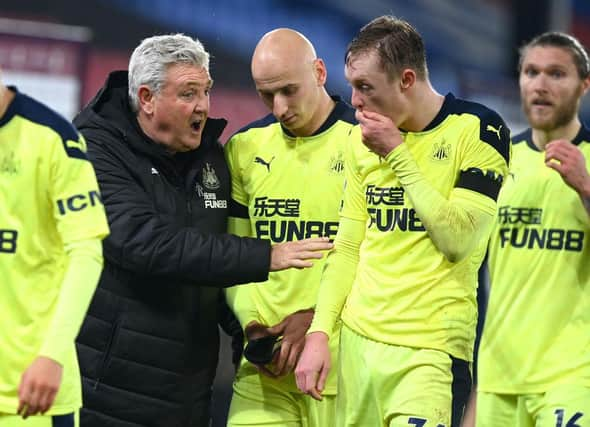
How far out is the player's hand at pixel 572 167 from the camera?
4.79 meters

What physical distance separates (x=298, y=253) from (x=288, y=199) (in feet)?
1.87

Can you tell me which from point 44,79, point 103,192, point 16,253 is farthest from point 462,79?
point 16,253

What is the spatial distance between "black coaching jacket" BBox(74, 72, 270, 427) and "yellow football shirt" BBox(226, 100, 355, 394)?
145 mm

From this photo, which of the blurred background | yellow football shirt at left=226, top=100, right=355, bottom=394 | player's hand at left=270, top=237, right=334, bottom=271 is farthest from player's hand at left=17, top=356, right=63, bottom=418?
the blurred background

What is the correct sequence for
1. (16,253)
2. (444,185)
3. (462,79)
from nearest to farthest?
(16,253)
(444,185)
(462,79)

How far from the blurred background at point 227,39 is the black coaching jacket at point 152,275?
3.12 m

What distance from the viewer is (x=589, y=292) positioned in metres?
4.94

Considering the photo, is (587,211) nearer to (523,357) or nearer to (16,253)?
(523,357)

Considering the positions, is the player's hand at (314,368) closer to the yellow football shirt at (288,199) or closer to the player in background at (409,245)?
the player in background at (409,245)

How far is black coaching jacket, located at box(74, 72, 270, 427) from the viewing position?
443 centimetres

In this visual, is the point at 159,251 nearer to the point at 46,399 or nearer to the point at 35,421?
the point at 35,421

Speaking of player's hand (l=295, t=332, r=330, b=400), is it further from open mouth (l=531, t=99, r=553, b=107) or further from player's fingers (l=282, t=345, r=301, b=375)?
open mouth (l=531, t=99, r=553, b=107)

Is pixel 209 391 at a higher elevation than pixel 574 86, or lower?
lower

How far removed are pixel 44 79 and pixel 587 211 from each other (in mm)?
4075
